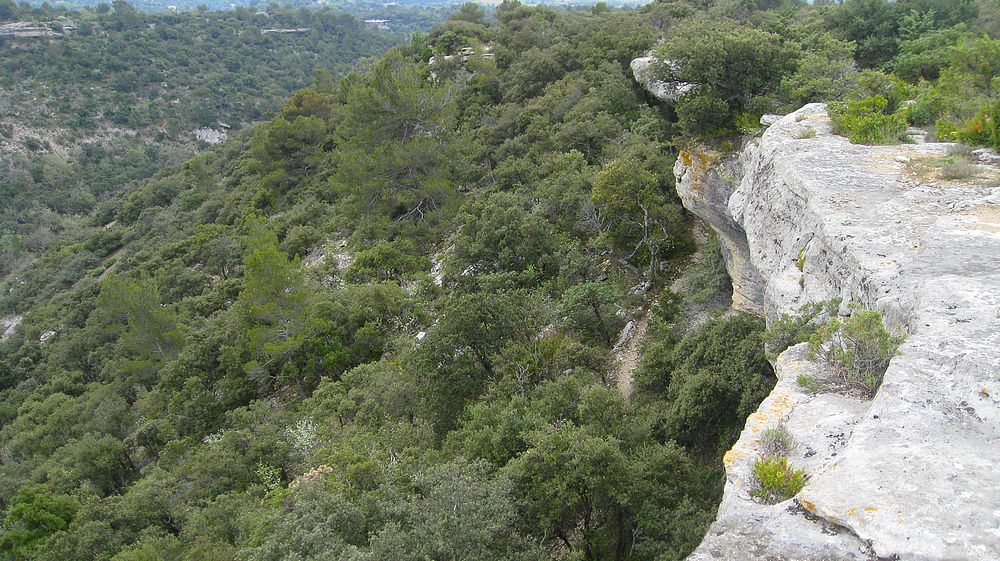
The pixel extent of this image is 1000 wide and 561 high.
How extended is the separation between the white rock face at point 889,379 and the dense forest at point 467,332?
8.67 ft

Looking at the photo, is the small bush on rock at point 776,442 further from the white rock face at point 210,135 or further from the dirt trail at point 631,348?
the white rock face at point 210,135

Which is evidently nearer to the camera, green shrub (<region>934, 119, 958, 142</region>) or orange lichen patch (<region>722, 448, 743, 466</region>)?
orange lichen patch (<region>722, 448, 743, 466</region>)

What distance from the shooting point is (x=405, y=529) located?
9688 mm

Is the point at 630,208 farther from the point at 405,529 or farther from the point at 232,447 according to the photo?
the point at 232,447

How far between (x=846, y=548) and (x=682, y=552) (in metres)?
4.64

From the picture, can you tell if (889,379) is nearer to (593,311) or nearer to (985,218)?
(985,218)

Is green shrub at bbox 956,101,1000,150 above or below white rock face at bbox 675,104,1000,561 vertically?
above

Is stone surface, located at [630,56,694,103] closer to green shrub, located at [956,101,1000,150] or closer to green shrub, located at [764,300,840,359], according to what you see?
green shrub, located at [956,101,1000,150]

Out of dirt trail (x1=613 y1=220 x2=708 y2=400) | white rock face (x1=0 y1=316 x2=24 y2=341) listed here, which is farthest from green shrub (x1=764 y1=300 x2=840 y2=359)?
white rock face (x1=0 y1=316 x2=24 y2=341)

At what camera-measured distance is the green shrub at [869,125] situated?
446 inches

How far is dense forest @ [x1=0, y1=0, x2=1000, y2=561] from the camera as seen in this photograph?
1063 centimetres

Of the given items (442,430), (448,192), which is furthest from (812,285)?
(448,192)

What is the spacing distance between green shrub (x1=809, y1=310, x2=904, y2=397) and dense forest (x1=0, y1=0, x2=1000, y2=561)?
379 centimetres

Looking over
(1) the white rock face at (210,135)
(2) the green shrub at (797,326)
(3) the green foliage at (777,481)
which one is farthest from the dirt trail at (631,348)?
(1) the white rock face at (210,135)
